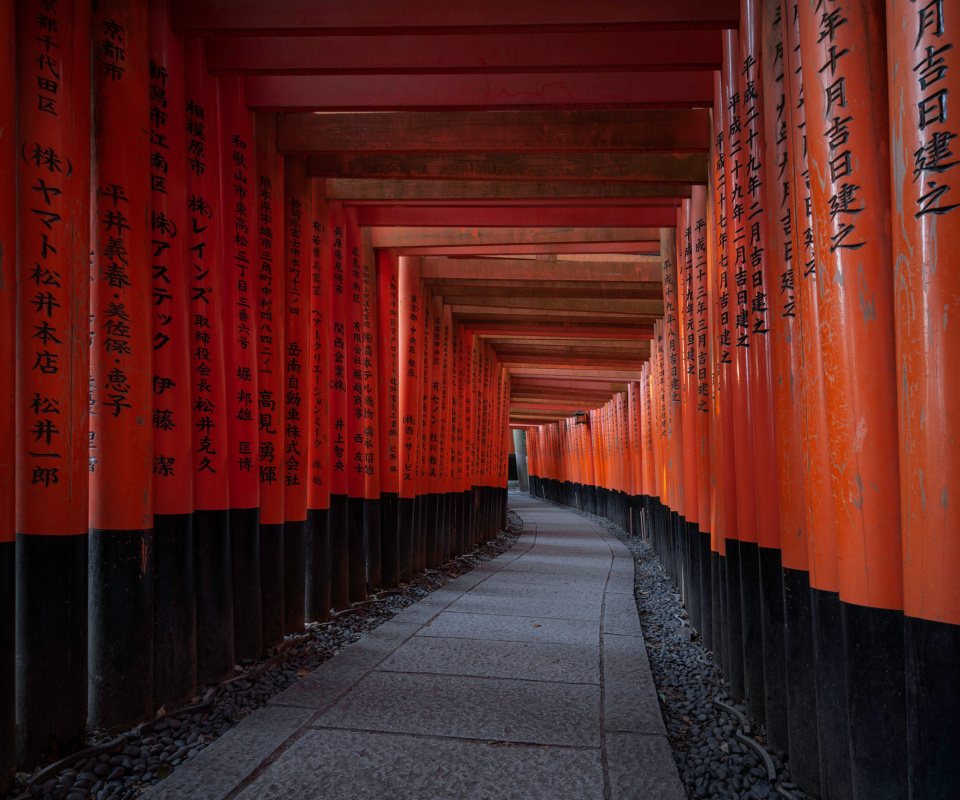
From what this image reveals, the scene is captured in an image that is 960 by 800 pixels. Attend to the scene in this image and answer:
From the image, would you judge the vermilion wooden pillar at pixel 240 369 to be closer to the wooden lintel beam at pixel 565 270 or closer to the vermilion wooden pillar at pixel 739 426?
the vermilion wooden pillar at pixel 739 426

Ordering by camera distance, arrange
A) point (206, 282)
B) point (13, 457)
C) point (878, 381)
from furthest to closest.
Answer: point (206, 282)
point (13, 457)
point (878, 381)

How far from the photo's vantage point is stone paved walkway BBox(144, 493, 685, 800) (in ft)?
8.89

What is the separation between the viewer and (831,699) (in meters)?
2.47

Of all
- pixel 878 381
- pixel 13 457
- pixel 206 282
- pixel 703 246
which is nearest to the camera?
pixel 878 381

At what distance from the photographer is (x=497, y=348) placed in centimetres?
1534

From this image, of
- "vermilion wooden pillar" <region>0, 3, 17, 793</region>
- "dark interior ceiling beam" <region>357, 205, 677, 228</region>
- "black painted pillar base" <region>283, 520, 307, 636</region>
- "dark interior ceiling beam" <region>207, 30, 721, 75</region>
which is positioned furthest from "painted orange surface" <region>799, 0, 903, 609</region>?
"dark interior ceiling beam" <region>357, 205, 677, 228</region>

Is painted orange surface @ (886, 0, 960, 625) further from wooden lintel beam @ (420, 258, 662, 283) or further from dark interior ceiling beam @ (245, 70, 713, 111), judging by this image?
wooden lintel beam @ (420, 258, 662, 283)

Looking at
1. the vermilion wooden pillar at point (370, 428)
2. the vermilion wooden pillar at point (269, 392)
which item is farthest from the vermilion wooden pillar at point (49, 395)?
the vermilion wooden pillar at point (370, 428)

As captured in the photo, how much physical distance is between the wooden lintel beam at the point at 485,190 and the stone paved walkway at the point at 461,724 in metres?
3.55

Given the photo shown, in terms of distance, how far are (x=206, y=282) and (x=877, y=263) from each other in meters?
→ 3.35

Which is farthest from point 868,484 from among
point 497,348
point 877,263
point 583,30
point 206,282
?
point 497,348

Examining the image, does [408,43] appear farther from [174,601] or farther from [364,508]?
[364,508]

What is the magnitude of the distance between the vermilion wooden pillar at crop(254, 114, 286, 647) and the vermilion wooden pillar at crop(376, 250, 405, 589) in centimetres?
264

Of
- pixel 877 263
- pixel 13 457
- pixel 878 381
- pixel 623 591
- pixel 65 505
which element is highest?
pixel 877 263
